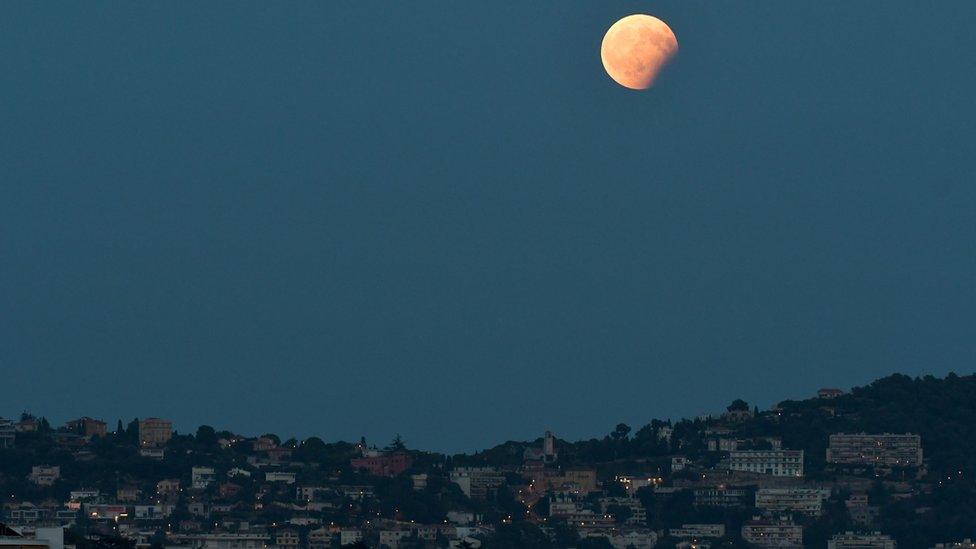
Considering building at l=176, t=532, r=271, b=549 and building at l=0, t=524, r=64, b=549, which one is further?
building at l=176, t=532, r=271, b=549

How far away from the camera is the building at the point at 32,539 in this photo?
1666 inches

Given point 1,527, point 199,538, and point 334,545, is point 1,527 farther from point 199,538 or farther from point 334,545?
point 334,545

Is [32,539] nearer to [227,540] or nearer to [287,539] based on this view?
[227,540]

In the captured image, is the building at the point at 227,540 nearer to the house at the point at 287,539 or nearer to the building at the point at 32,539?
the house at the point at 287,539

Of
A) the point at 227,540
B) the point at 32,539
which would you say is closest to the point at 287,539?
the point at 227,540

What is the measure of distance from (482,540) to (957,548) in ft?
94.2

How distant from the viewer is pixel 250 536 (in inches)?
7461

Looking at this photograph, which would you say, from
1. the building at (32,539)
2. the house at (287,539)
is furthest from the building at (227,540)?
the building at (32,539)

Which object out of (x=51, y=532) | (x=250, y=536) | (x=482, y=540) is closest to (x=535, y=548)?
(x=482, y=540)

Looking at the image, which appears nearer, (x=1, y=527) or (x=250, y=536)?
(x=1, y=527)

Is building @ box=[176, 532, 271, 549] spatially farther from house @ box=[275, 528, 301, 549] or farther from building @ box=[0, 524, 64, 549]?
building @ box=[0, 524, 64, 549]

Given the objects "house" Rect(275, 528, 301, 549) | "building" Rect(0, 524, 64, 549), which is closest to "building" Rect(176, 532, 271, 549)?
"house" Rect(275, 528, 301, 549)

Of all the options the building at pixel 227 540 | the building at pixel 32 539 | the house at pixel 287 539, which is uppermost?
the house at pixel 287 539

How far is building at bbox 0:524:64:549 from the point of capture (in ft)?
139
